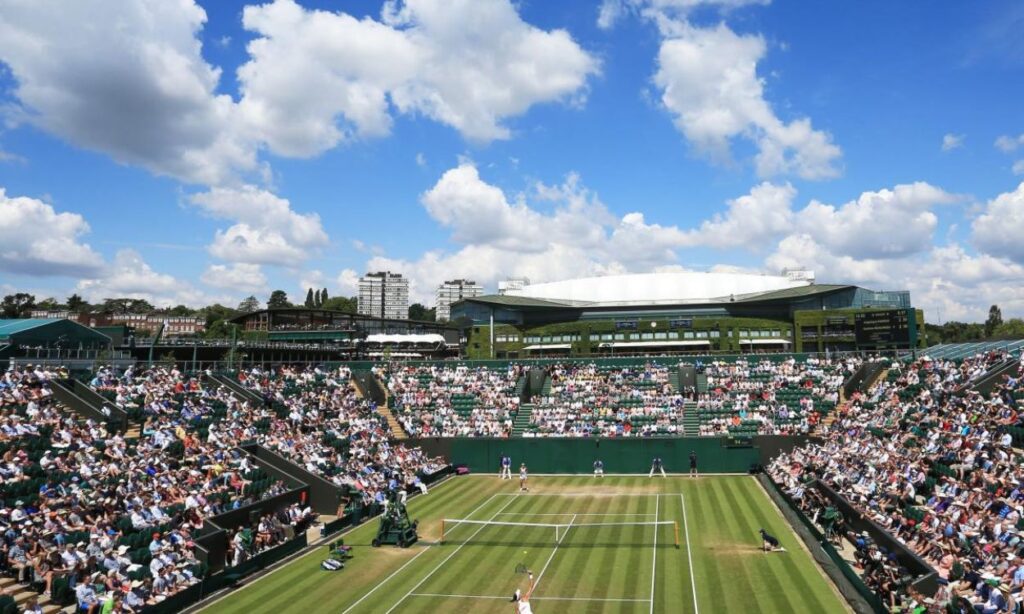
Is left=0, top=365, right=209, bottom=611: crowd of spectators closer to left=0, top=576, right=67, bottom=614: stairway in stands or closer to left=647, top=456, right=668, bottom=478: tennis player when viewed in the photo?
left=0, top=576, right=67, bottom=614: stairway in stands

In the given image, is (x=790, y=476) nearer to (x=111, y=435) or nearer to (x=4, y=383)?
(x=111, y=435)

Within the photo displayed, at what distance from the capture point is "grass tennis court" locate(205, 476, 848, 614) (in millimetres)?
18703

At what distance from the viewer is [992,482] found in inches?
840

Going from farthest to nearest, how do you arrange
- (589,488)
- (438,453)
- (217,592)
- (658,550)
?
(438,453) → (589,488) → (658,550) → (217,592)

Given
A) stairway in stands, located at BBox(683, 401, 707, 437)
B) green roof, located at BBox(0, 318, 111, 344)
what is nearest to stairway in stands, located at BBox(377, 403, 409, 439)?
stairway in stands, located at BBox(683, 401, 707, 437)

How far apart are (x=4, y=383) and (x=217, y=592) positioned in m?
14.4

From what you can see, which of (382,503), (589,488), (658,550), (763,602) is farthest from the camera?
(589,488)

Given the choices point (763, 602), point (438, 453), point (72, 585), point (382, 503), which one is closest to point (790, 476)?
point (763, 602)

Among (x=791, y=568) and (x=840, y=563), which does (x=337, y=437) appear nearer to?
(x=791, y=568)

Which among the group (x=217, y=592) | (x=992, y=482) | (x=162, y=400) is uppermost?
(x=162, y=400)

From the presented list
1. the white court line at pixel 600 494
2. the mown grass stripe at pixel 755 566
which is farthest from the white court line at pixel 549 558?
the mown grass stripe at pixel 755 566

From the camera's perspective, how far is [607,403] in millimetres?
47750

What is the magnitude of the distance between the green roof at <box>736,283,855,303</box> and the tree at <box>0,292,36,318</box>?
14151 cm

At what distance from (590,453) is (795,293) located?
5683 cm
